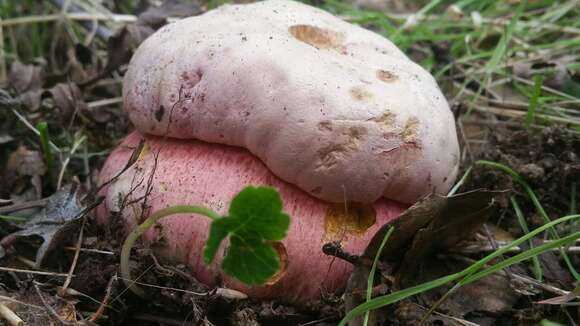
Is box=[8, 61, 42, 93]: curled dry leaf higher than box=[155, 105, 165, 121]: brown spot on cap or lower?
lower

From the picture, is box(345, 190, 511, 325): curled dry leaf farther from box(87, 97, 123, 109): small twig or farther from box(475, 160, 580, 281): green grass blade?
box(87, 97, 123, 109): small twig

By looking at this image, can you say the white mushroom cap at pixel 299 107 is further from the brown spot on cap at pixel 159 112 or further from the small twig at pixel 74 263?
the small twig at pixel 74 263

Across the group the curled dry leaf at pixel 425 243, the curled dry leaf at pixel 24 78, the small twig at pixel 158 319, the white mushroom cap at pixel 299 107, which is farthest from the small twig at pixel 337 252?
the curled dry leaf at pixel 24 78

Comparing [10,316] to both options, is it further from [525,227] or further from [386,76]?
[525,227]

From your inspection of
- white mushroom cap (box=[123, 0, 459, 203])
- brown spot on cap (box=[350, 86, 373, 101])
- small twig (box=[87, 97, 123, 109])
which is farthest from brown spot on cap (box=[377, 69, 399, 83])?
small twig (box=[87, 97, 123, 109])

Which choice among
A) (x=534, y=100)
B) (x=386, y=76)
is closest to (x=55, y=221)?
(x=386, y=76)

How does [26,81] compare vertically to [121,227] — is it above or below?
above
